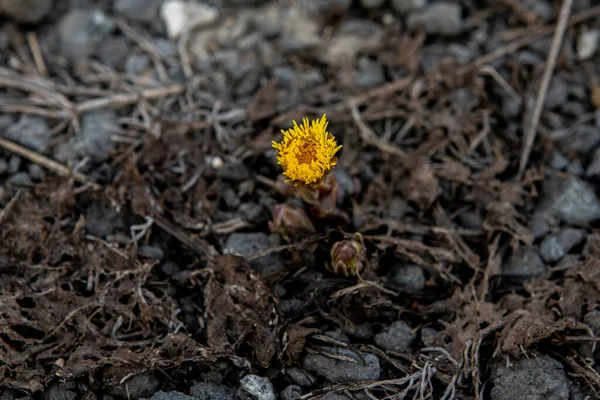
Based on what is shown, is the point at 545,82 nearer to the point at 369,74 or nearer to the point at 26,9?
the point at 369,74

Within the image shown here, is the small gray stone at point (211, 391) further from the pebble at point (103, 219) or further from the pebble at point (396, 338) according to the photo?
the pebble at point (103, 219)

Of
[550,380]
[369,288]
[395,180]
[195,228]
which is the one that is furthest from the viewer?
[395,180]

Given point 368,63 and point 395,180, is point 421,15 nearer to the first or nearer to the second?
point 368,63

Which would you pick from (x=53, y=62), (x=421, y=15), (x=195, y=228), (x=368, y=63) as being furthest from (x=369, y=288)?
(x=53, y=62)

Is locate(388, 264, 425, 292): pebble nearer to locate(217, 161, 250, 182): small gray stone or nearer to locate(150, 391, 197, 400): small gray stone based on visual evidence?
locate(217, 161, 250, 182): small gray stone

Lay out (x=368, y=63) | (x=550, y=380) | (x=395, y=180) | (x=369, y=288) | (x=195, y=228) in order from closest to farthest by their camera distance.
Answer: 1. (x=550, y=380)
2. (x=369, y=288)
3. (x=195, y=228)
4. (x=395, y=180)
5. (x=368, y=63)

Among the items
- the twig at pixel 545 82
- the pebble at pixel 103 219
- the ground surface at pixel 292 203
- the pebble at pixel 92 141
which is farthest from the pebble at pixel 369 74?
the pebble at pixel 103 219
